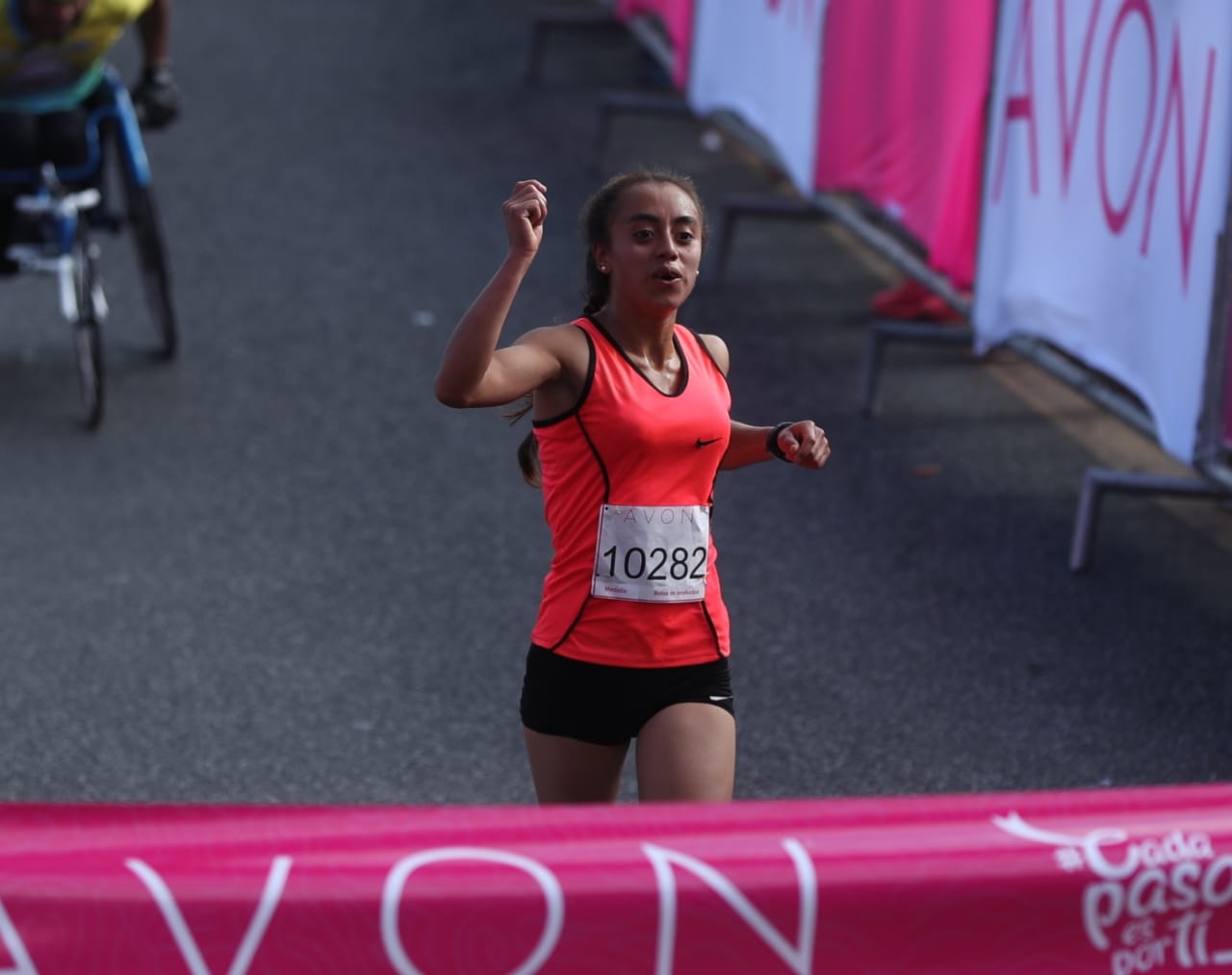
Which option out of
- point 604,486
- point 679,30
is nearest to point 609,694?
point 604,486

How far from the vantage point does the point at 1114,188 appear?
242 inches

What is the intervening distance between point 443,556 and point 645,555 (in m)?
3.25

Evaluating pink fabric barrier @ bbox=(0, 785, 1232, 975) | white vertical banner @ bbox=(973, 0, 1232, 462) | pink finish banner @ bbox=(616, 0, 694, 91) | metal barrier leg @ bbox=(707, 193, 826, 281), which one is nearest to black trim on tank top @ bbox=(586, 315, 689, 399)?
pink fabric barrier @ bbox=(0, 785, 1232, 975)

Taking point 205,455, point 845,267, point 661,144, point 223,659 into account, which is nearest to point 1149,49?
point 223,659

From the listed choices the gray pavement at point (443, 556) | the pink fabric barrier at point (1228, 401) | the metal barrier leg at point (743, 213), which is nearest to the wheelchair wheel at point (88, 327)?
the gray pavement at point (443, 556)

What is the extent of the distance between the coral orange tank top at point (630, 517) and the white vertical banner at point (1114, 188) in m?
2.79

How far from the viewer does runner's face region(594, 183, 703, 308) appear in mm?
3275

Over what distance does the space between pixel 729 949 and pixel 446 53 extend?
12.7 meters

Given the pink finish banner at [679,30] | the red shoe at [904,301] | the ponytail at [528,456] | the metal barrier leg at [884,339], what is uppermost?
the ponytail at [528,456]

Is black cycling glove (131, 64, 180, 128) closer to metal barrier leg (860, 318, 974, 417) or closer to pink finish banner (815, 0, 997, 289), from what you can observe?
pink finish banner (815, 0, 997, 289)

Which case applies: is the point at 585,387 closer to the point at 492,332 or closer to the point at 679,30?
the point at 492,332

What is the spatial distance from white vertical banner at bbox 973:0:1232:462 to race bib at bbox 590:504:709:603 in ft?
9.32

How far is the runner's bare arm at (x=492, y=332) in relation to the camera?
3.06 meters

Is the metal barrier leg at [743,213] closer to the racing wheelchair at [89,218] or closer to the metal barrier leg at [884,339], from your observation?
the metal barrier leg at [884,339]
